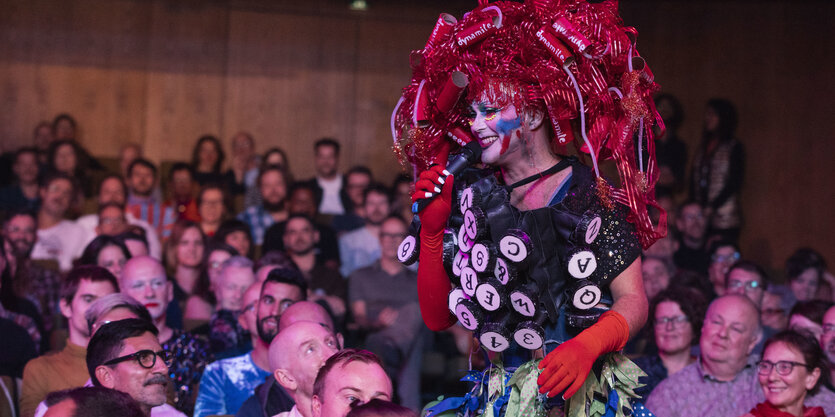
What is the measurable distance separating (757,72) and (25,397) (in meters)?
7.13

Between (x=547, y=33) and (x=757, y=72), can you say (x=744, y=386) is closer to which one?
(x=547, y=33)

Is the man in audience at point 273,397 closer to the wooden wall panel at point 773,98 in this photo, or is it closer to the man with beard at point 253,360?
the man with beard at point 253,360

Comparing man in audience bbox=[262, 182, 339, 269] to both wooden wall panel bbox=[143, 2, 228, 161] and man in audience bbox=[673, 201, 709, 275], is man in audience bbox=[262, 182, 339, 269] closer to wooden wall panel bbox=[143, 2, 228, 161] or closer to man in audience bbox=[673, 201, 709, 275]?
man in audience bbox=[673, 201, 709, 275]

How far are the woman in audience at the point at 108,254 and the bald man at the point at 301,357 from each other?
1.93 meters

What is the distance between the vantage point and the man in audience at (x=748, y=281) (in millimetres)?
5066

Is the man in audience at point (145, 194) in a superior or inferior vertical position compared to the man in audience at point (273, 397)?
superior

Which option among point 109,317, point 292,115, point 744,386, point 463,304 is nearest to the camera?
point 463,304

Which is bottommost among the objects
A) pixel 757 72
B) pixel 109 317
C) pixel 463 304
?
pixel 109 317

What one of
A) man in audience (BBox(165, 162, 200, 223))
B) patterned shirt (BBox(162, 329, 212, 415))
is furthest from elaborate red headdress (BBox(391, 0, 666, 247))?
man in audience (BBox(165, 162, 200, 223))

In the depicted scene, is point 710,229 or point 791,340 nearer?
point 791,340

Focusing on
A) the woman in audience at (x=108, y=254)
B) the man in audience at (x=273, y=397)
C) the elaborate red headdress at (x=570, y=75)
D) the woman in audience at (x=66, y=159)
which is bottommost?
the man in audience at (x=273, y=397)

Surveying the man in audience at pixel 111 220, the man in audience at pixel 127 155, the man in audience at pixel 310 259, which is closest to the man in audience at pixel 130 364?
the man in audience at pixel 310 259

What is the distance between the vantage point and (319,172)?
289 inches

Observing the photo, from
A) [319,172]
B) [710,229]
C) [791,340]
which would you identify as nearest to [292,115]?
[319,172]
